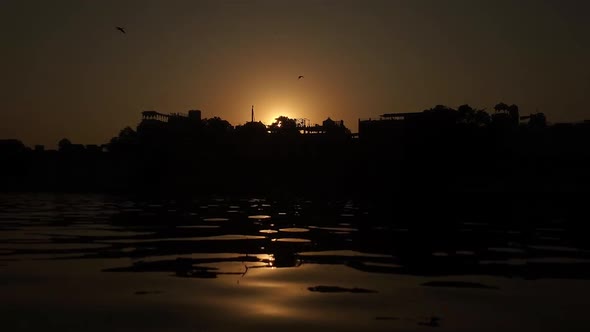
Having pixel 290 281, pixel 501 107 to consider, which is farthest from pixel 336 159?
pixel 290 281

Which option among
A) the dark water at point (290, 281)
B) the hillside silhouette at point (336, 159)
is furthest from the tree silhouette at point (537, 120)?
the dark water at point (290, 281)

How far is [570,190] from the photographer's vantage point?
286 ft

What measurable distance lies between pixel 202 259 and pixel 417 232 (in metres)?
10.3

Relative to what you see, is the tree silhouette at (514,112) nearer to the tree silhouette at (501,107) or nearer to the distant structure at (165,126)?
the tree silhouette at (501,107)

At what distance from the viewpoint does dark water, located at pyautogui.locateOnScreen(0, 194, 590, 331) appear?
28.9 ft

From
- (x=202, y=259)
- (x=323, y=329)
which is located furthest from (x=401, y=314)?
(x=202, y=259)

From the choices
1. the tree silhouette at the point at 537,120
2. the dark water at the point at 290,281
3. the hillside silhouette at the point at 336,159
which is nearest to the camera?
the dark water at the point at 290,281

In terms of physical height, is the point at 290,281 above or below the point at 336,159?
below

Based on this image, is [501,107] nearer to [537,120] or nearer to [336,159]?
[537,120]

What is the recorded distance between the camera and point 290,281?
11.9m

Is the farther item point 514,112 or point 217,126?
point 217,126

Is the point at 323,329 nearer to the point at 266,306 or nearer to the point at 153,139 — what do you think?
the point at 266,306

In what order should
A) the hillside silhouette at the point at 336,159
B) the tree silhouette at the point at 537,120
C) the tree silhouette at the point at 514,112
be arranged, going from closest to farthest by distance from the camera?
1. the hillside silhouette at the point at 336,159
2. the tree silhouette at the point at 537,120
3. the tree silhouette at the point at 514,112

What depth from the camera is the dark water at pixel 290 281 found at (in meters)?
8.80
